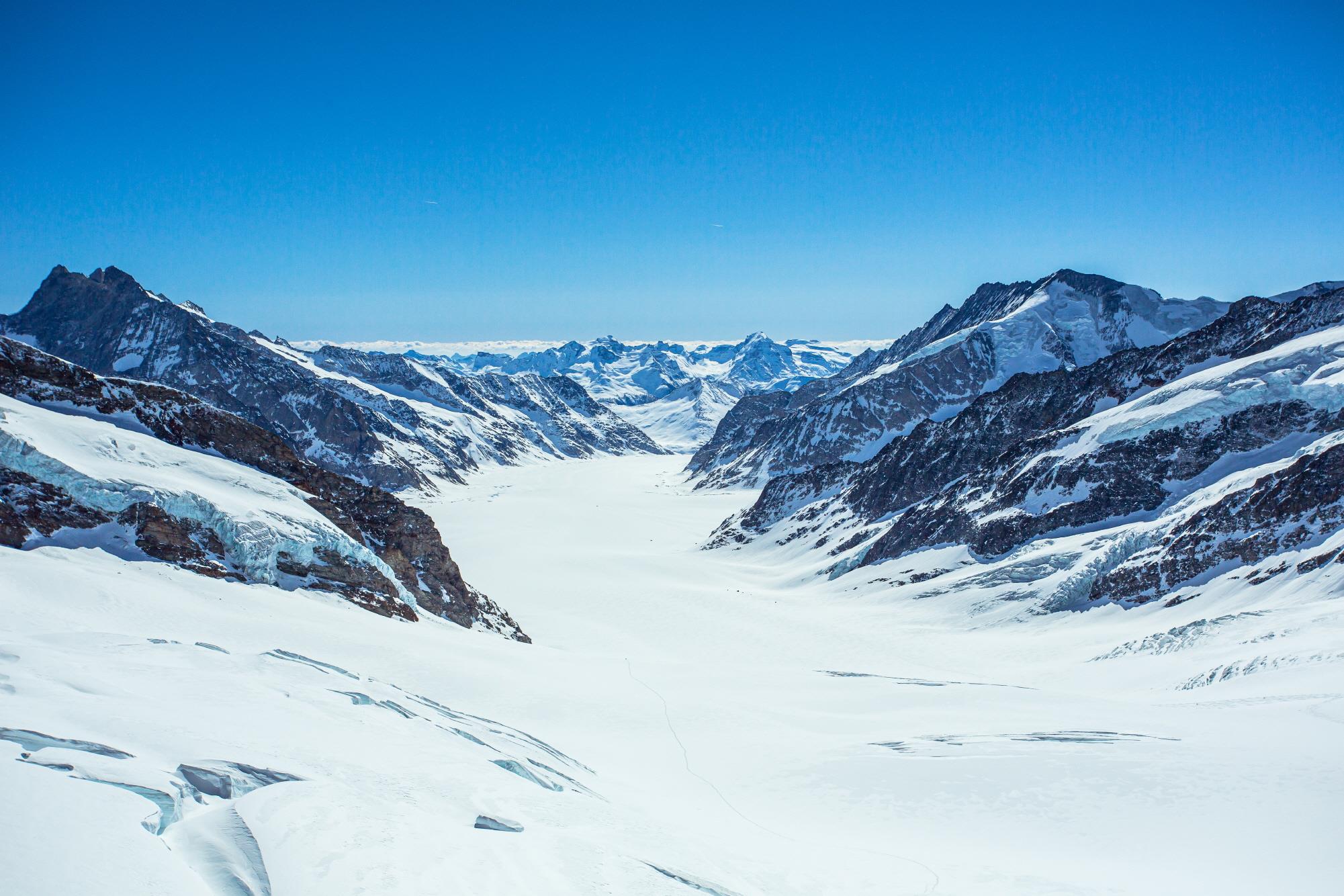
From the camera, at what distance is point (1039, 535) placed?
51.7 m

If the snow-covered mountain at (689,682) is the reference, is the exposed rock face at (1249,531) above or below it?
above

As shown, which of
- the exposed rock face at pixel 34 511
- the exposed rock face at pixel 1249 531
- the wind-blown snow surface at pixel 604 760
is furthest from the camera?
the exposed rock face at pixel 1249 531

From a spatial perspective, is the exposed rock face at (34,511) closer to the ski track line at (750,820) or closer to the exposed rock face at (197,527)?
the exposed rock face at (197,527)

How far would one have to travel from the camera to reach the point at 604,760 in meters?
18.2

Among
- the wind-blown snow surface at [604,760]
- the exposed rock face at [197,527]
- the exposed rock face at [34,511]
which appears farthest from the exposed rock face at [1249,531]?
the exposed rock face at [34,511]

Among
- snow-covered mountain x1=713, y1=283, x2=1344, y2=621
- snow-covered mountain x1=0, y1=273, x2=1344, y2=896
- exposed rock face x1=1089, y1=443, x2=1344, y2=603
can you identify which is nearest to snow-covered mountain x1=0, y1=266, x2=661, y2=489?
snow-covered mountain x1=0, y1=273, x2=1344, y2=896

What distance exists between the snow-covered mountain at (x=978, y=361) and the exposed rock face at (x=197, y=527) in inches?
4501

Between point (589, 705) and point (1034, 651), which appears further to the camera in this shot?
point (1034, 651)

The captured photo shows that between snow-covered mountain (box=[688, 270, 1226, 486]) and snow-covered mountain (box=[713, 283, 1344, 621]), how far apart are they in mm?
72107

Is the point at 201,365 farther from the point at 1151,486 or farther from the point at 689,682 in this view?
the point at 1151,486

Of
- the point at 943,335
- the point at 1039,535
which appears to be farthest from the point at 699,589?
the point at 943,335

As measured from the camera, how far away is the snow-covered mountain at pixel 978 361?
147625 millimetres

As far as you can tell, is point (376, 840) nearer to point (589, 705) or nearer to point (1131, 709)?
point (589, 705)

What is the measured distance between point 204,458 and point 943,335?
193 metres
